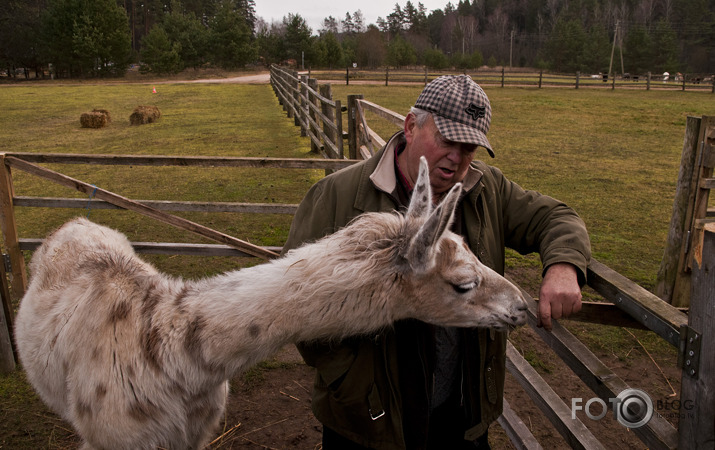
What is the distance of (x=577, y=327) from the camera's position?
5.07m

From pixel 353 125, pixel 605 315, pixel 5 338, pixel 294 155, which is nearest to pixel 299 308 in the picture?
pixel 605 315

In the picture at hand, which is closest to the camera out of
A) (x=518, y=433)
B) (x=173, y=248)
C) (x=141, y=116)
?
(x=518, y=433)

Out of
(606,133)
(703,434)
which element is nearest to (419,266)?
(703,434)

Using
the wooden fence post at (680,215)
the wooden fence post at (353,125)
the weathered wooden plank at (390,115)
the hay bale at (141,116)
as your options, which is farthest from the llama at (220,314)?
the hay bale at (141,116)

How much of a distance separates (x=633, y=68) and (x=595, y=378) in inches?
2827

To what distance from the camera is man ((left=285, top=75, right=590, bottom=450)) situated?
2.09m

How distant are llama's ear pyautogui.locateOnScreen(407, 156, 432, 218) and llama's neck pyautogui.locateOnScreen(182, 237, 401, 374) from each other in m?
0.31

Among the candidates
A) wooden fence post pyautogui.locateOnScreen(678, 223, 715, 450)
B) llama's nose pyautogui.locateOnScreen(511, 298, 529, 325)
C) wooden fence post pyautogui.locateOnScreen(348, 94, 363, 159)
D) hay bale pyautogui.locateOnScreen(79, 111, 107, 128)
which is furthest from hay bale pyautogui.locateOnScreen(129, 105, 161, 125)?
wooden fence post pyautogui.locateOnScreen(678, 223, 715, 450)

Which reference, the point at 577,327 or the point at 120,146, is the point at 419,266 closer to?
→ the point at 577,327

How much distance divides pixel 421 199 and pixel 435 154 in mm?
231

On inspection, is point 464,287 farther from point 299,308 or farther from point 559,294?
point 299,308

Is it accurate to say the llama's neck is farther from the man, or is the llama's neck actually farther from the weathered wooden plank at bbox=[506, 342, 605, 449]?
the weathered wooden plank at bbox=[506, 342, 605, 449]

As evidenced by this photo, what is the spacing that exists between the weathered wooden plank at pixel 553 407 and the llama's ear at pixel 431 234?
1.11 meters

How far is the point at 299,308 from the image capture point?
2123 millimetres
